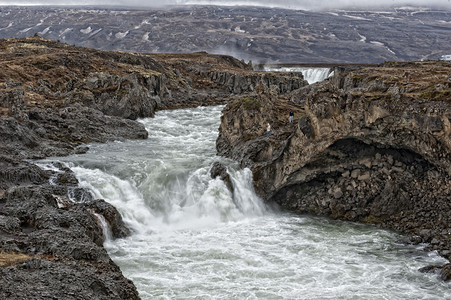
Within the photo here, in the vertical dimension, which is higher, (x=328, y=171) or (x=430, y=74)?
(x=430, y=74)

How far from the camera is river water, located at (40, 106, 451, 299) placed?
24.7 metres

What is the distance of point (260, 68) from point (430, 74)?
103940mm

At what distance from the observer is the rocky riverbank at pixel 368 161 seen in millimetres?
32312

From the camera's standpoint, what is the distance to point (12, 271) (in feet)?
58.7

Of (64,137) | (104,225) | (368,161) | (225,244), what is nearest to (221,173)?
(225,244)

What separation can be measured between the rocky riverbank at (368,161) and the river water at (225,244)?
1.49m

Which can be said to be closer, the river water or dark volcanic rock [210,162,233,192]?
the river water

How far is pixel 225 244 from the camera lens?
30562mm

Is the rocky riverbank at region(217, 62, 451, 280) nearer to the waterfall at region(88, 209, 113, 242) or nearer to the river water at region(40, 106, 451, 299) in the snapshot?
the river water at region(40, 106, 451, 299)

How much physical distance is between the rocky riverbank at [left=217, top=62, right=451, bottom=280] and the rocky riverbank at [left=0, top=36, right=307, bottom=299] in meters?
13.5

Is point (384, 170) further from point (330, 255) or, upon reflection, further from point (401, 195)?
point (330, 255)

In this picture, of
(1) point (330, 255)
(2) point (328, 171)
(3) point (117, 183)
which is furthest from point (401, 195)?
(3) point (117, 183)

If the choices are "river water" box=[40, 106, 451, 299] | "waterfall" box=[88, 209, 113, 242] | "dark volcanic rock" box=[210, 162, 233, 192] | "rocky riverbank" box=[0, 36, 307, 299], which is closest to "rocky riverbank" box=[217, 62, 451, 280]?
"river water" box=[40, 106, 451, 299]

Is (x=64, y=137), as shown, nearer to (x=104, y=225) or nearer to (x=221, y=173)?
(x=221, y=173)
